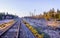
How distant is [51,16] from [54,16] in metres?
5.37

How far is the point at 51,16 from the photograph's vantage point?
92.2 meters

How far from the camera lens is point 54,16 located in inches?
3420

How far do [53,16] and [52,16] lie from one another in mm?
1238

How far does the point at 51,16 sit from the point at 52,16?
4.26 ft

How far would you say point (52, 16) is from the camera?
90.9 m

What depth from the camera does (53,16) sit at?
8975cm

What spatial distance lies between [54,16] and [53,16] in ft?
9.44

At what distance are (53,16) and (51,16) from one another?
254 cm

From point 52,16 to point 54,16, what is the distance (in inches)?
161
